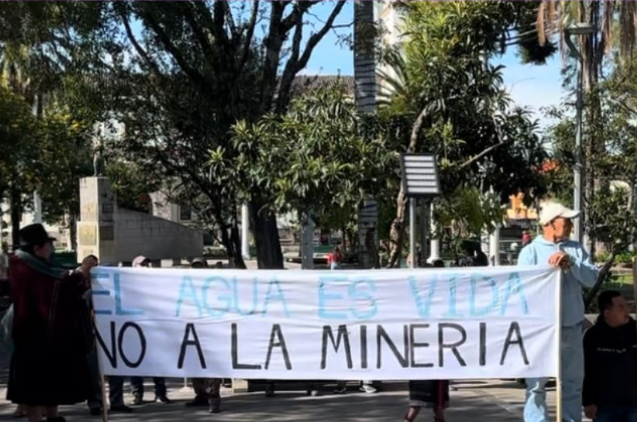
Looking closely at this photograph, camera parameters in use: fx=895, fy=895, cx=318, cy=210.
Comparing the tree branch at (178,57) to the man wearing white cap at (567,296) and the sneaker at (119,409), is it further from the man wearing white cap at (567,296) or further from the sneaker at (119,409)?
the man wearing white cap at (567,296)

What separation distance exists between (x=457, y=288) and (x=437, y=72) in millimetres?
4858

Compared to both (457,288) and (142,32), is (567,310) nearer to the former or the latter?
(457,288)

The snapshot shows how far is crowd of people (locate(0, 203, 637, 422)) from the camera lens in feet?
19.1

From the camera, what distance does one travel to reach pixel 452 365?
20.6ft

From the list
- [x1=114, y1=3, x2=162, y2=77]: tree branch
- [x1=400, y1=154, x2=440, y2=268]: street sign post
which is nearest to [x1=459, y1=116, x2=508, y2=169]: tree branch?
[x1=400, y1=154, x2=440, y2=268]: street sign post

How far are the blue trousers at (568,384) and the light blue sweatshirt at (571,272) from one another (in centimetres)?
10

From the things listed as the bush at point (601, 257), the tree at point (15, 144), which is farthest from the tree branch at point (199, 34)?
the bush at point (601, 257)

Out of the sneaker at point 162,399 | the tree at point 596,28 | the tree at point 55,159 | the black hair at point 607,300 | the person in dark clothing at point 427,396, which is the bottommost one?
the sneaker at point 162,399

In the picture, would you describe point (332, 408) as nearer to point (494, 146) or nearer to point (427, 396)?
point (427, 396)

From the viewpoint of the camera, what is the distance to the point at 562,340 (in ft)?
20.3

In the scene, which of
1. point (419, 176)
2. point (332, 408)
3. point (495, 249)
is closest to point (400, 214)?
point (419, 176)

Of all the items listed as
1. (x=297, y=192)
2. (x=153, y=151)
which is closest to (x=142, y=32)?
(x=153, y=151)

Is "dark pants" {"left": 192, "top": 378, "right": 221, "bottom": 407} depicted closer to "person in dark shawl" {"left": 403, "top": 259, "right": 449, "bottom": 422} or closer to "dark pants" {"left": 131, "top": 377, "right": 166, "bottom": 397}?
"dark pants" {"left": 131, "top": 377, "right": 166, "bottom": 397}

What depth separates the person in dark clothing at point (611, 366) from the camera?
576cm
